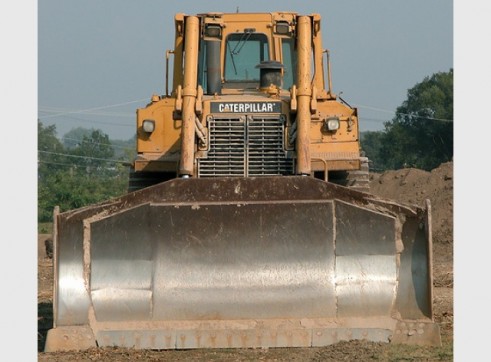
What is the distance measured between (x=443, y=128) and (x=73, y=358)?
42094mm

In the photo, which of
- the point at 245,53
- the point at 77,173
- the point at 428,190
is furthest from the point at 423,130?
the point at 245,53

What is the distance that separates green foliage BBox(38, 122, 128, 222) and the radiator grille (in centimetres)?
2734

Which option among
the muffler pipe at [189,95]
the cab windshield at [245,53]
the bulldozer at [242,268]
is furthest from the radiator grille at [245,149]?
the bulldozer at [242,268]

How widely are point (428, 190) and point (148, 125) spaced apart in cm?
1218

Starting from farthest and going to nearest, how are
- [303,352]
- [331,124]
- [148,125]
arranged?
1. [148,125]
2. [331,124]
3. [303,352]

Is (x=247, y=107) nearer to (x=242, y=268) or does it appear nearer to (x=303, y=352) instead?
(x=242, y=268)

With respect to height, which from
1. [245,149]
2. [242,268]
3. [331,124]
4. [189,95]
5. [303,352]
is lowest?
[303,352]

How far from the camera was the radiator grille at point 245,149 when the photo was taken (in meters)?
10.6

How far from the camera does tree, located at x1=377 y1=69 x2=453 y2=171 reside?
48.1 metres

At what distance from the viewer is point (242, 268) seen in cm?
905

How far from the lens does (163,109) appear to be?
11.0 meters

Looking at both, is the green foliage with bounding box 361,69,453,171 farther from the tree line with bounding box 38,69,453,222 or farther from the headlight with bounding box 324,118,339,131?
the headlight with bounding box 324,118,339,131

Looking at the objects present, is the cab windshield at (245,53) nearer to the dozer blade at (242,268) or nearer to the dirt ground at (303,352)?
the dozer blade at (242,268)

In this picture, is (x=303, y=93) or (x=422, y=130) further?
(x=422, y=130)
